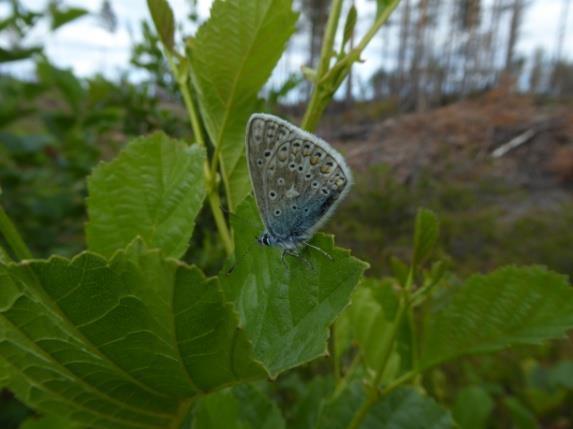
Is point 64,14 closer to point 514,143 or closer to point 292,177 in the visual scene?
point 292,177

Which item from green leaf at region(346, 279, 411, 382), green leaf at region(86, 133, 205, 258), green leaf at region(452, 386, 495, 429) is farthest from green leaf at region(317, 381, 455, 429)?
green leaf at region(452, 386, 495, 429)

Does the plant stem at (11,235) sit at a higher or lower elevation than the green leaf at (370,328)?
higher

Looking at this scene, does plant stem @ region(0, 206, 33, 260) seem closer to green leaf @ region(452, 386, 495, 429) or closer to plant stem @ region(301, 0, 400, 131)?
plant stem @ region(301, 0, 400, 131)

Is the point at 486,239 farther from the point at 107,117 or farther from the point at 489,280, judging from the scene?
the point at 489,280

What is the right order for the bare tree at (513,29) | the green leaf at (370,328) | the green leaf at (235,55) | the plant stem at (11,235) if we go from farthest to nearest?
the bare tree at (513,29), the green leaf at (370,328), the green leaf at (235,55), the plant stem at (11,235)

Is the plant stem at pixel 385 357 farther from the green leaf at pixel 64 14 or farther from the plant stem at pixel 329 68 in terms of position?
the green leaf at pixel 64 14

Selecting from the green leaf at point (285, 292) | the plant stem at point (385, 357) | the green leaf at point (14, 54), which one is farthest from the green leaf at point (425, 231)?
the green leaf at point (14, 54)
